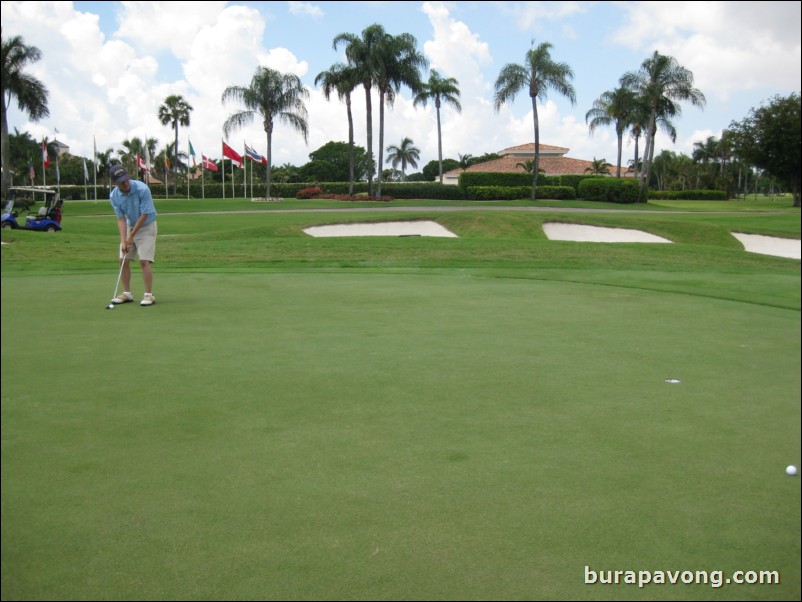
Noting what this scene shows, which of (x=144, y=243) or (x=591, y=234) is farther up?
(x=144, y=243)

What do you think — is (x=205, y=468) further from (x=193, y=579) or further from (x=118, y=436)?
(x=193, y=579)

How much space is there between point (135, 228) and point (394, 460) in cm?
536

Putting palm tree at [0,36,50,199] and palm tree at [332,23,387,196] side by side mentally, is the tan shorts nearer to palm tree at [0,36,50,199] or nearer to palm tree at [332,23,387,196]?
palm tree at [0,36,50,199]

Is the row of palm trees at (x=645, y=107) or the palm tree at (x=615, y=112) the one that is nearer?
the row of palm trees at (x=645, y=107)

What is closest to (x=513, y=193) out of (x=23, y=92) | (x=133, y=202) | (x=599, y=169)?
(x=599, y=169)

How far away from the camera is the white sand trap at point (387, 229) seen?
2316 cm

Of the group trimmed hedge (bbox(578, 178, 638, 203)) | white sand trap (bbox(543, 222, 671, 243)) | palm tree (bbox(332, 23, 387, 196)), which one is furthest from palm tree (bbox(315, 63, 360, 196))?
white sand trap (bbox(543, 222, 671, 243))

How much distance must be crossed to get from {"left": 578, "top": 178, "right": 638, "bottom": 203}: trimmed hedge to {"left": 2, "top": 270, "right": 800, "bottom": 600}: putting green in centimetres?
4465

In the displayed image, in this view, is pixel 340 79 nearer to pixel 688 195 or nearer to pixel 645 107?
pixel 645 107

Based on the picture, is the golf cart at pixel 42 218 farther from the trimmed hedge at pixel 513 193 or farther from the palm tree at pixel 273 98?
the trimmed hedge at pixel 513 193

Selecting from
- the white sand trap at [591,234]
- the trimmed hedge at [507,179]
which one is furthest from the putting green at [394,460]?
the trimmed hedge at [507,179]

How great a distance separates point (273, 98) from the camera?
45688 mm

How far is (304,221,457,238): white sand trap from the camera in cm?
2316

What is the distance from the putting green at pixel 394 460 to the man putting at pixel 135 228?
172cm
